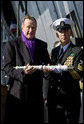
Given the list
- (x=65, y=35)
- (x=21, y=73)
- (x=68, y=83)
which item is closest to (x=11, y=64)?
(x=21, y=73)

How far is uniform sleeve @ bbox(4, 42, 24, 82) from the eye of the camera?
8.69 ft

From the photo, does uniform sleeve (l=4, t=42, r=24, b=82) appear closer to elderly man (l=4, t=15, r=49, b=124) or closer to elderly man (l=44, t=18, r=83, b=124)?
elderly man (l=4, t=15, r=49, b=124)

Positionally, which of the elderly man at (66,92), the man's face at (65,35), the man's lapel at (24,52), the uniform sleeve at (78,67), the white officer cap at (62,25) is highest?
the white officer cap at (62,25)

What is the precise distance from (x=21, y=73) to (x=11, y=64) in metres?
0.16

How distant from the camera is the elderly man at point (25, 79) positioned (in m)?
2.62

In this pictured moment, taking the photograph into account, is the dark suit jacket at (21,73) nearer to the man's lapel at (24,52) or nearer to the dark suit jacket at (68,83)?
the man's lapel at (24,52)

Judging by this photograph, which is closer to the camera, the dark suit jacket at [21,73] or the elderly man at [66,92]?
the dark suit jacket at [21,73]

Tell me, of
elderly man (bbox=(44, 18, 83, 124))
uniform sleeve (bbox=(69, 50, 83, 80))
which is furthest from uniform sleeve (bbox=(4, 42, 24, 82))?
uniform sleeve (bbox=(69, 50, 83, 80))

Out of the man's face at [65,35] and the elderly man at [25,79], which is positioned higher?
the man's face at [65,35]

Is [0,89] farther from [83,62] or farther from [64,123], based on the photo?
[83,62]

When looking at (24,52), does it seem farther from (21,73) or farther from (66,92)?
(66,92)

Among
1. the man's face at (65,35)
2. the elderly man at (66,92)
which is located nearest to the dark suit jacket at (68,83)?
the elderly man at (66,92)

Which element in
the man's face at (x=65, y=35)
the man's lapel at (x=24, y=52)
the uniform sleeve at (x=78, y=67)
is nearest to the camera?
the man's lapel at (x=24, y=52)

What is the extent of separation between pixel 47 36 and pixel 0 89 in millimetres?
11362
